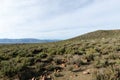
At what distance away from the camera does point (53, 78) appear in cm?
957

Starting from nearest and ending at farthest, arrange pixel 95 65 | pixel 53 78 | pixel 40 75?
1. pixel 53 78
2. pixel 40 75
3. pixel 95 65

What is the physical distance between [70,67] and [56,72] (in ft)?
2.93

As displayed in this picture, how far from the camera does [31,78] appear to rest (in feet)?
32.4

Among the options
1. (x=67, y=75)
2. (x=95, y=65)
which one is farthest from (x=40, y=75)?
(x=95, y=65)

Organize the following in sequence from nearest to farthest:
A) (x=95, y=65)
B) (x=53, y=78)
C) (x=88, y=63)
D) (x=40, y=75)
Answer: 1. (x=53, y=78)
2. (x=40, y=75)
3. (x=95, y=65)
4. (x=88, y=63)

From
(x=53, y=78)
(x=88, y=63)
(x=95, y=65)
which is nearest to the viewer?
(x=53, y=78)

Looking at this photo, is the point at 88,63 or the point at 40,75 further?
the point at 88,63

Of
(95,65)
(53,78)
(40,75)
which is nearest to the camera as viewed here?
(53,78)

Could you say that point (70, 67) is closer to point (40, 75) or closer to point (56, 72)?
point (56, 72)

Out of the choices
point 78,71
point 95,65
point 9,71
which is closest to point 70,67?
point 78,71

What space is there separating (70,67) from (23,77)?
8.75 ft

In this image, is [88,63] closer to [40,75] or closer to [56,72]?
[56,72]

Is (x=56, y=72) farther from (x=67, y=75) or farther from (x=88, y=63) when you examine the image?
(x=88, y=63)

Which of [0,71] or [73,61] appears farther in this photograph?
[73,61]
